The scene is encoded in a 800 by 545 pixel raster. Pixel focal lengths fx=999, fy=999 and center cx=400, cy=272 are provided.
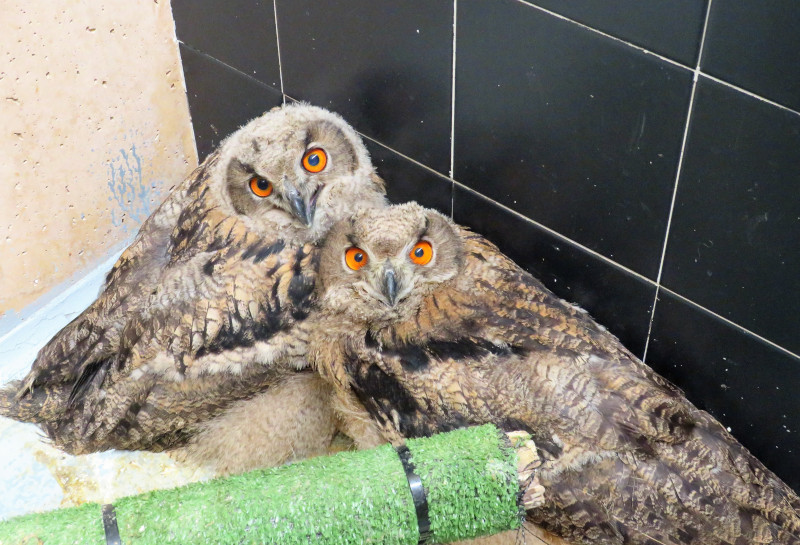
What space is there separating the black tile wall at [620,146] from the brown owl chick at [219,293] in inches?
13.0

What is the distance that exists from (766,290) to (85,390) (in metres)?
1.97

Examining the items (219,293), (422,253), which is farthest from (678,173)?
(219,293)

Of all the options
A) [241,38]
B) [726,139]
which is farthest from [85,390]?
[726,139]

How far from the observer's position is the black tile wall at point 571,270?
2.91 m

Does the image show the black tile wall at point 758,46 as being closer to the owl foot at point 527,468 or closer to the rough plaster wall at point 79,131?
the owl foot at point 527,468

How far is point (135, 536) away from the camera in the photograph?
1.95m

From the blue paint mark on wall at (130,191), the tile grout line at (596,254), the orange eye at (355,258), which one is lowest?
the blue paint mark on wall at (130,191)

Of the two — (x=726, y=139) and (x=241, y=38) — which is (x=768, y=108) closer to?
(x=726, y=139)

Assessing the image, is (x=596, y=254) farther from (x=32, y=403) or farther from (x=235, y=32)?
(x=32, y=403)

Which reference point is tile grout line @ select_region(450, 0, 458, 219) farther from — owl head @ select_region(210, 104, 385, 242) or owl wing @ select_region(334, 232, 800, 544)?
owl wing @ select_region(334, 232, 800, 544)

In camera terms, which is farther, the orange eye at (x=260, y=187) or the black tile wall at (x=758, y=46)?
the orange eye at (x=260, y=187)

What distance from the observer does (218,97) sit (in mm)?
3885

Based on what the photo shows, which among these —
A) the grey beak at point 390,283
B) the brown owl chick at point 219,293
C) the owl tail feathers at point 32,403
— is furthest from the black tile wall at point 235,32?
the owl tail feathers at point 32,403

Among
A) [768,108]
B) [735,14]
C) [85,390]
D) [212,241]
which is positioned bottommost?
[85,390]
